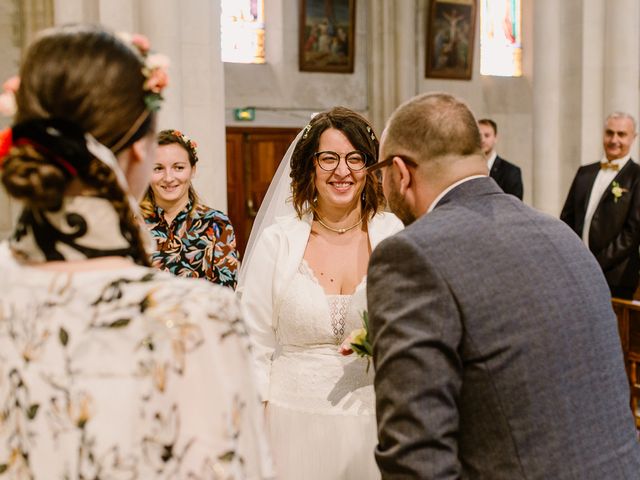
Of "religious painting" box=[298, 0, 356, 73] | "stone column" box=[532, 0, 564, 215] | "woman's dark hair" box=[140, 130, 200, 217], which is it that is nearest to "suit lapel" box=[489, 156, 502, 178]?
"stone column" box=[532, 0, 564, 215]

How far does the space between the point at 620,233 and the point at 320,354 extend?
15.3 feet

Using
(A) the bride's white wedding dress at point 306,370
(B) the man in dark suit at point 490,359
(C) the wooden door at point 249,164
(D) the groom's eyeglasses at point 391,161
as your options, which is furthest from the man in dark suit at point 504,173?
(B) the man in dark suit at point 490,359

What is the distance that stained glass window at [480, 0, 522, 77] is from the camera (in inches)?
558

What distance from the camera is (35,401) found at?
1.34 m

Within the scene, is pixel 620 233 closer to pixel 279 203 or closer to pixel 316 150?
pixel 279 203

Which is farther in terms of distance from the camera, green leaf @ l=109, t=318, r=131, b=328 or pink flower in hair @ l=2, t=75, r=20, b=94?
pink flower in hair @ l=2, t=75, r=20, b=94

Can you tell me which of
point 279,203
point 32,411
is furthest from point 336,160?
point 32,411

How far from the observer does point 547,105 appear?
9.46 meters

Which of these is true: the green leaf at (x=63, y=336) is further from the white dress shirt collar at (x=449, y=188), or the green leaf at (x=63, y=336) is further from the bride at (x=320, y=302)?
the bride at (x=320, y=302)

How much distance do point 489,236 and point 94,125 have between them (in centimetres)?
95

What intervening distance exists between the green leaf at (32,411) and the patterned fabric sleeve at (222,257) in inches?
118

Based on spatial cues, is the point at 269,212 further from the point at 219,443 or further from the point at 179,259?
the point at 219,443

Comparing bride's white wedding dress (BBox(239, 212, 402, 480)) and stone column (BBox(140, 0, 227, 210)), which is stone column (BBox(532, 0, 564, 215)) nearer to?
stone column (BBox(140, 0, 227, 210))

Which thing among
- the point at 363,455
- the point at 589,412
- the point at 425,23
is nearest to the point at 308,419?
the point at 363,455
